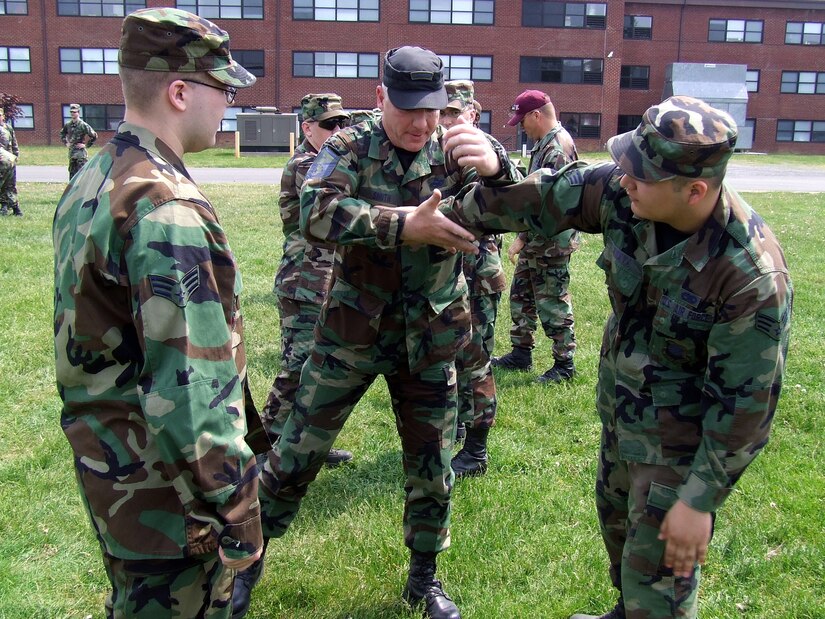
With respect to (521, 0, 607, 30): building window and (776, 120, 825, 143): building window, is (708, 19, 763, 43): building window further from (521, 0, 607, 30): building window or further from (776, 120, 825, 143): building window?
(521, 0, 607, 30): building window

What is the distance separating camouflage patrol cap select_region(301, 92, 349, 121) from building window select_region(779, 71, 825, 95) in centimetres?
4989

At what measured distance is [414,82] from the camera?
3465mm

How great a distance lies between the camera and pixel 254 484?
234 centimetres

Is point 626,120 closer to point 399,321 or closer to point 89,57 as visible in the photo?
point 89,57

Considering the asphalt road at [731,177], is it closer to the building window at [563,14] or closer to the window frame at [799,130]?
the building window at [563,14]

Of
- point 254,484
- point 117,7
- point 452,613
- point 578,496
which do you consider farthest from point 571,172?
point 117,7

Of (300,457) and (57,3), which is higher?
(57,3)

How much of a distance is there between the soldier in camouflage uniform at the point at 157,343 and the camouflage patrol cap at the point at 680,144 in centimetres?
136

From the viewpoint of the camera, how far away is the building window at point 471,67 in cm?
4392

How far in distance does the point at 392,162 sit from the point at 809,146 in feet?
173

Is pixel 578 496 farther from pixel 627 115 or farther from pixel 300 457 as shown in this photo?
pixel 627 115

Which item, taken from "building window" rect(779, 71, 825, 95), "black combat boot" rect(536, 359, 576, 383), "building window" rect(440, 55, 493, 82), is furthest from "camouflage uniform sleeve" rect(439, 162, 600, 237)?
"building window" rect(779, 71, 825, 95)

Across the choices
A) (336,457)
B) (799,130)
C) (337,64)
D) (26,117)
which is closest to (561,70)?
(337,64)

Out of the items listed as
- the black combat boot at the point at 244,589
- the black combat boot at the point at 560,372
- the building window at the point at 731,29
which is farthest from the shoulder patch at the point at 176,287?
the building window at the point at 731,29
